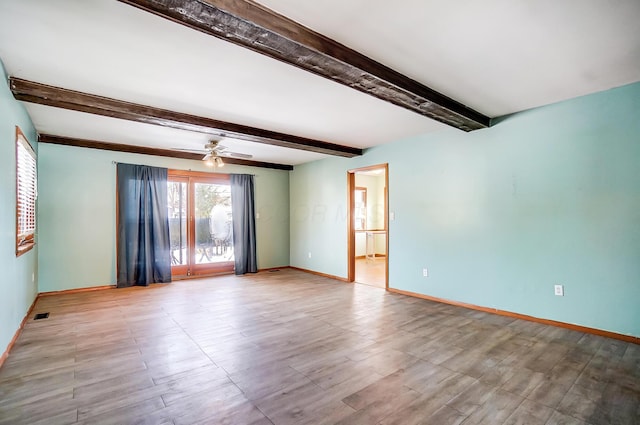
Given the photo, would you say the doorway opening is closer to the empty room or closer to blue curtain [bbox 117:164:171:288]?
the empty room

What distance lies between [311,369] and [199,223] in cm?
489

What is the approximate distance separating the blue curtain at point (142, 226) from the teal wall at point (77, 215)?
170 millimetres

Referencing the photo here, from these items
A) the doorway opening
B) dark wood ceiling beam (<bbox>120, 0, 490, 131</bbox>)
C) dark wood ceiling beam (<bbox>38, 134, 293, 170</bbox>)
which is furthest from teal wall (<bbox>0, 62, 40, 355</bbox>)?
the doorway opening

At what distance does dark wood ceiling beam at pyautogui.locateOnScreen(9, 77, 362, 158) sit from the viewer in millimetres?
3078

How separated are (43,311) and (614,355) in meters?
6.59

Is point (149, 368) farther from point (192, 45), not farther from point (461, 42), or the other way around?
point (461, 42)

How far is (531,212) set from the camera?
12.4ft

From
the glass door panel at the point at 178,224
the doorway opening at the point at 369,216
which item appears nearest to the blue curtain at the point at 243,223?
the glass door panel at the point at 178,224

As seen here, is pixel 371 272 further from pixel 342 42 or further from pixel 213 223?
pixel 342 42

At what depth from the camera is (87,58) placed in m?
2.53

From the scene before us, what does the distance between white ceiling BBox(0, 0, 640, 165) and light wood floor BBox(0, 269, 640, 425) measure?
257 centimetres

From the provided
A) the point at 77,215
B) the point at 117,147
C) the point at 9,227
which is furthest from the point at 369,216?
the point at 9,227

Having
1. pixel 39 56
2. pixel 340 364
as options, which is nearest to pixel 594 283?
pixel 340 364

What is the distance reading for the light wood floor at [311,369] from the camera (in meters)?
2.03
